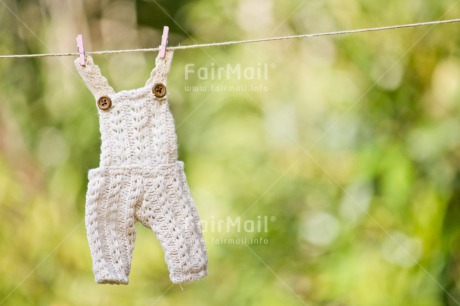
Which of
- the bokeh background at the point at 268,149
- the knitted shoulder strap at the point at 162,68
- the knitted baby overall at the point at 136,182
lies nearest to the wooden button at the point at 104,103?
the knitted baby overall at the point at 136,182

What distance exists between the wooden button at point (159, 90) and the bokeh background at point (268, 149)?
1.31 m

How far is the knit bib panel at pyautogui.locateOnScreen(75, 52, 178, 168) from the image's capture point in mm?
1607

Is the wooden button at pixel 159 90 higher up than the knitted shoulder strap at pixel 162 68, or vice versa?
the knitted shoulder strap at pixel 162 68

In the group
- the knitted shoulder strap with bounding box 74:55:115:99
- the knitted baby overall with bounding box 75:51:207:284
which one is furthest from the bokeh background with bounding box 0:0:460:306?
the knitted shoulder strap with bounding box 74:55:115:99

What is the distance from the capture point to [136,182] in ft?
5.29

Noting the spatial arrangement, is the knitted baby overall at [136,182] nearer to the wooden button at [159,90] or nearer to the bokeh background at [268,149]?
the wooden button at [159,90]

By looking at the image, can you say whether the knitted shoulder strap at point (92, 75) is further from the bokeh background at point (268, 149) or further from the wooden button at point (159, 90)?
the bokeh background at point (268, 149)

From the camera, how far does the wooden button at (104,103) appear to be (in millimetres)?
1596

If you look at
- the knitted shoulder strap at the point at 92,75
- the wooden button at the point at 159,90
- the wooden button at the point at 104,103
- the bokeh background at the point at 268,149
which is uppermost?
the knitted shoulder strap at the point at 92,75

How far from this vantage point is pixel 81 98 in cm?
309

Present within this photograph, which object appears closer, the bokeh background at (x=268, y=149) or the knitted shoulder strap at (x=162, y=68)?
the knitted shoulder strap at (x=162, y=68)

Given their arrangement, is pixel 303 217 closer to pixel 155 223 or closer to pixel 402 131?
pixel 402 131

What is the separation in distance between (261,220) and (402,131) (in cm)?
66

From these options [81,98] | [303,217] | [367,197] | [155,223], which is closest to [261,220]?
[303,217]
